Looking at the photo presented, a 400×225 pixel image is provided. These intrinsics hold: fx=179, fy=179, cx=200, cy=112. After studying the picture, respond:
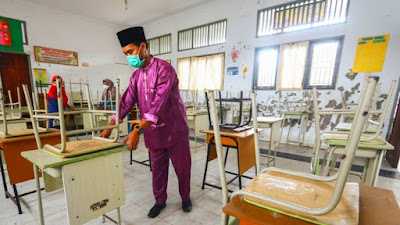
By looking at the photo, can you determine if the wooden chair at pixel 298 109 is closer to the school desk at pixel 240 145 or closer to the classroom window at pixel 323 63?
the classroom window at pixel 323 63

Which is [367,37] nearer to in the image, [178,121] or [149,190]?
[178,121]

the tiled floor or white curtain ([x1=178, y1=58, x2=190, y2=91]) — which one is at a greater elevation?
white curtain ([x1=178, y1=58, x2=190, y2=91])

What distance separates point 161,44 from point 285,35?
440 cm

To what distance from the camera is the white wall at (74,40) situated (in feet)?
16.5

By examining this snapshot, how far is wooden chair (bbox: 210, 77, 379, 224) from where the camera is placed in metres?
0.39

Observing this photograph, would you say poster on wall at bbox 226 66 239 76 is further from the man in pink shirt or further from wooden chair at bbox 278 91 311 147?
the man in pink shirt

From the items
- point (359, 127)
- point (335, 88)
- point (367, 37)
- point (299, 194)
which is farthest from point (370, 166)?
point (367, 37)

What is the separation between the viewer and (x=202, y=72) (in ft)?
18.3

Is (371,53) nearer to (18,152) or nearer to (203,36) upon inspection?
(203,36)

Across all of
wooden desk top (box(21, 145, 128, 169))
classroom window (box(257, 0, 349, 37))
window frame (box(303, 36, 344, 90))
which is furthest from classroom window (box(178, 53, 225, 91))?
wooden desk top (box(21, 145, 128, 169))

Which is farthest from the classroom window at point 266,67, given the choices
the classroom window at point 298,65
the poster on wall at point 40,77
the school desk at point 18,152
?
the poster on wall at point 40,77

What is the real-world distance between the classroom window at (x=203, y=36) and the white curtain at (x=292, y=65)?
5.68 ft

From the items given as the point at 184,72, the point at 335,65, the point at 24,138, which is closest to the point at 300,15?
the point at 335,65

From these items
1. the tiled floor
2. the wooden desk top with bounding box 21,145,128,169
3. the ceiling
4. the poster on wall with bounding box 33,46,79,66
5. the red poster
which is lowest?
the tiled floor
